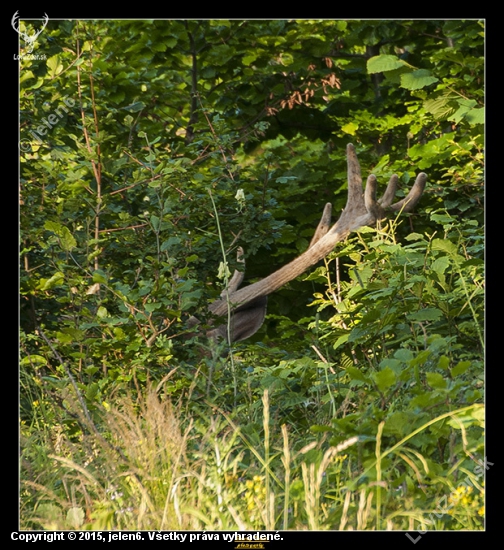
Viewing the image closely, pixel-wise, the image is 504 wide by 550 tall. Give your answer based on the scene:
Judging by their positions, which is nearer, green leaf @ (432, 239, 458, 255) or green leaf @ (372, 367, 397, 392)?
green leaf @ (372, 367, 397, 392)

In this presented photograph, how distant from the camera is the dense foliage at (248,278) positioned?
128 inches

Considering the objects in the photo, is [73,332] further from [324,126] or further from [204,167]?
[324,126]

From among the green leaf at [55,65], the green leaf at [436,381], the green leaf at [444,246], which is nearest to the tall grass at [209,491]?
the green leaf at [436,381]

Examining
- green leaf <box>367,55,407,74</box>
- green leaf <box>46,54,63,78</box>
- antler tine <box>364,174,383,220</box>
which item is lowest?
antler tine <box>364,174,383,220</box>

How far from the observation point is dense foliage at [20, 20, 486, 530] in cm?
324

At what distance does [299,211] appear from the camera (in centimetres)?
896

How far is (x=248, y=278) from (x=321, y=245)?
2431 mm

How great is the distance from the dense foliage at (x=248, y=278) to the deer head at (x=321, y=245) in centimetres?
A: 18

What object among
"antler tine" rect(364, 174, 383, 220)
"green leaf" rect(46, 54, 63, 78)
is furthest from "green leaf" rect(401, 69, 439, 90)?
"green leaf" rect(46, 54, 63, 78)

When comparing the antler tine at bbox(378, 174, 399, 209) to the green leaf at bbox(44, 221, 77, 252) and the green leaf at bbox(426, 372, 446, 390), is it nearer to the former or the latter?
the green leaf at bbox(44, 221, 77, 252)

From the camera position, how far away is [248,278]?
28.9 ft

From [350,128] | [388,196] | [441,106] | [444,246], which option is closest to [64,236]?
[444,246]

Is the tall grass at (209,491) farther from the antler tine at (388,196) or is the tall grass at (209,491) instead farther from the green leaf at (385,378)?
the antler tine at (388,196)

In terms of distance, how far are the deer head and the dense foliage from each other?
0.18 m
